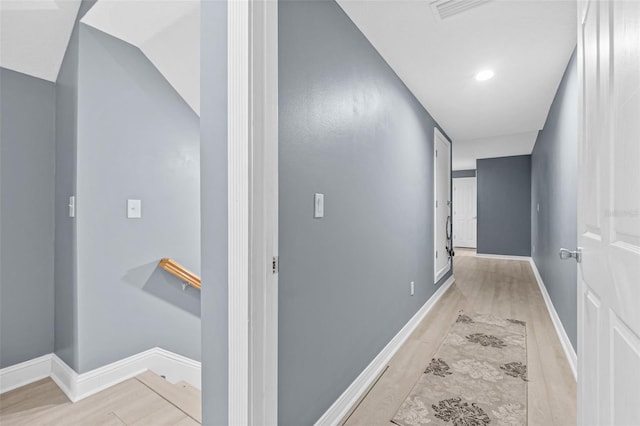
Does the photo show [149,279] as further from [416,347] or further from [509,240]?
[509,240]

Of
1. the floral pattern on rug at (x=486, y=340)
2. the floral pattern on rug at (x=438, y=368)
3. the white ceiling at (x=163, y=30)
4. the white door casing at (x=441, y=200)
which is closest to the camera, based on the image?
the white ceiling at (x=163, y=30)

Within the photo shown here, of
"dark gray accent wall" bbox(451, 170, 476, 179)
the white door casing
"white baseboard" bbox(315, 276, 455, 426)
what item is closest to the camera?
"white baseboard" bbox(315, 276, 455, 426)

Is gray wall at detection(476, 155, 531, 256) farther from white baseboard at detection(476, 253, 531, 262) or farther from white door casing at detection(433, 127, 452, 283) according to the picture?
white door casing at detection(433, 127, 452, 283)

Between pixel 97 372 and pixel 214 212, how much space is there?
1707 millimetres

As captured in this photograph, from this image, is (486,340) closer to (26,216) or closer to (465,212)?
(26,216)

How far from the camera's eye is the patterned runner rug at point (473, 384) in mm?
1575

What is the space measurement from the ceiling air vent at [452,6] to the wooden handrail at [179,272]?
235 centimetres

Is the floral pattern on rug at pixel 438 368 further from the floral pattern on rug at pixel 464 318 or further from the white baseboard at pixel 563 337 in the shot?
the floral pattern on rug at pixel 464 318

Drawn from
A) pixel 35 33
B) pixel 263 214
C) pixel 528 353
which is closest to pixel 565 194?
pixel 528 353

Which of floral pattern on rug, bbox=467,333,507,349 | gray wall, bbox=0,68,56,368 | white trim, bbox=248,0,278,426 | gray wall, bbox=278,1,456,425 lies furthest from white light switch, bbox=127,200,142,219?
floral pattern on rug, bbox=467,333,507,349

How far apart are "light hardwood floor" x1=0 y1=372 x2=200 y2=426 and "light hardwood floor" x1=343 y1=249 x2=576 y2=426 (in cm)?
103

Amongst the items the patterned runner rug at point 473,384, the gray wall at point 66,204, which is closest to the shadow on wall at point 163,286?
the gray wall at point 66,204

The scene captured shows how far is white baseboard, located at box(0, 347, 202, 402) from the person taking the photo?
72.8 inches

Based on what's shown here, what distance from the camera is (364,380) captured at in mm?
1826
